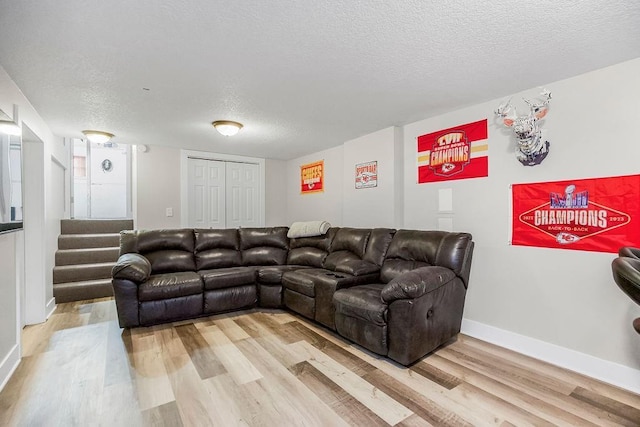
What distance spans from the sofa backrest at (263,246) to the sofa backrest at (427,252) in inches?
69.5

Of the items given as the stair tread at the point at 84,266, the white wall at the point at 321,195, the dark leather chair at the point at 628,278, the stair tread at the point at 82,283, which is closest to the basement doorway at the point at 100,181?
the stair tread at the point at 84,266

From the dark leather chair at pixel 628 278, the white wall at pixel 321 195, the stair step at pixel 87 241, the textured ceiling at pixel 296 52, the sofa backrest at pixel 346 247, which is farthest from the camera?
the white wall at pixel 321 195

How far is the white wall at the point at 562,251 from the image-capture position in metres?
2.12

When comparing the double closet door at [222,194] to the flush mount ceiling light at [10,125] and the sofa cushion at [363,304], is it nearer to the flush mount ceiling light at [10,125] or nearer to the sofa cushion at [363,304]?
the flush mount ceiling light at [10,125]

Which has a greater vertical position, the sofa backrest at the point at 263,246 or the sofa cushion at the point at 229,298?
the sofa backrest at the point at 263,246

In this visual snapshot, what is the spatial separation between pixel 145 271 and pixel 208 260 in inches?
34.5

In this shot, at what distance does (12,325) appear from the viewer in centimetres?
230

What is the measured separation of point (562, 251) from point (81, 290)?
5614 millimetres

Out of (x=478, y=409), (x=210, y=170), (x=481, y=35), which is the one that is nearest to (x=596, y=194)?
(x=481, y=35)

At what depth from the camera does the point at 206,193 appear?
527cm

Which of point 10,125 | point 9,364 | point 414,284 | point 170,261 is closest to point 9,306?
point 9,364

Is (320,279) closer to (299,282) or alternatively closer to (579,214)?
(299,282)

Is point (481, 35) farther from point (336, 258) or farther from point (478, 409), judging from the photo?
point (336, 258)

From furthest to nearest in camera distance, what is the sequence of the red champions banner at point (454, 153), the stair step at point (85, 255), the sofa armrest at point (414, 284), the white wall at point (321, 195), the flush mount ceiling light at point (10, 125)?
the white wall at point (321, 195) → the stair step at point (85, 255) → the red champions banner at point (454, 153) → the sofa armrest at point (414, 284) → the flush mount ceiling light at point (10, 125)
